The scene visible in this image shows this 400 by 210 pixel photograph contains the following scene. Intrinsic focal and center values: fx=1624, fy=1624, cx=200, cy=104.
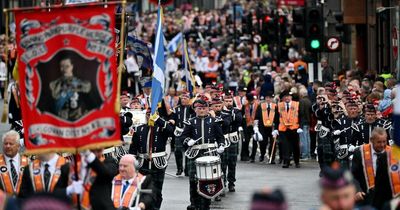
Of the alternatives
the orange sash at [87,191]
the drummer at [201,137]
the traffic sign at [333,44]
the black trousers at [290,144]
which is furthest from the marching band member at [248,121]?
the orange sash at [87,191]

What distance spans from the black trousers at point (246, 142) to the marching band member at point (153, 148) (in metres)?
9.34

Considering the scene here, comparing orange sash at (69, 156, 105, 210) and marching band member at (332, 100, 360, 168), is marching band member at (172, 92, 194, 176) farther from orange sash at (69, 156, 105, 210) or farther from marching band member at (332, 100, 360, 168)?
orange sash at (69, 156, 105, 210)

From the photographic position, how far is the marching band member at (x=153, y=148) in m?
22.4

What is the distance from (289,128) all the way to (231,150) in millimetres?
4301

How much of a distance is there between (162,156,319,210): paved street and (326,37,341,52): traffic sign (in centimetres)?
428

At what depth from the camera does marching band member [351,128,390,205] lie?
1716 centimetres

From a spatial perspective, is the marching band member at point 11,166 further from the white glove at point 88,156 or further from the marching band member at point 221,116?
the marching band member at point 221,116

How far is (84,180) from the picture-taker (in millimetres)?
15352

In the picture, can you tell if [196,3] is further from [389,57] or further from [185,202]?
[185,202]

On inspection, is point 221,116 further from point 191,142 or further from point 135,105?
point 191,142

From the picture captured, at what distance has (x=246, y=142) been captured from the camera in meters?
32.4

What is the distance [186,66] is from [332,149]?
8.34m

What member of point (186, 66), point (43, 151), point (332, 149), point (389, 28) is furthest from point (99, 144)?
point (389, 28)

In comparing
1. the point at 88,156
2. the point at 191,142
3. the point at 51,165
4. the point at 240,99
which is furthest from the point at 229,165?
the point at 88,156
